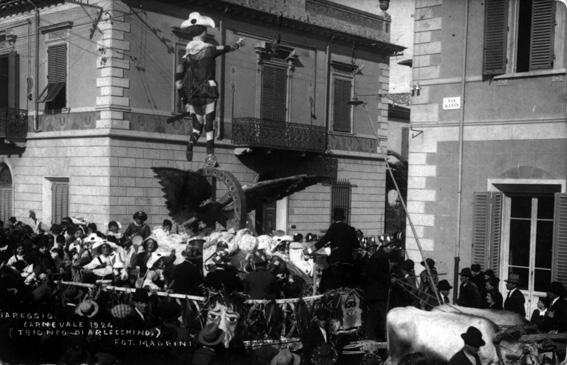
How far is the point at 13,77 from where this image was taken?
21.7 meters

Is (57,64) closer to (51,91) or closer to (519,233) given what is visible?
(51,91)

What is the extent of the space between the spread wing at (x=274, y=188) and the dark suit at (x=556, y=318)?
7.72 meters

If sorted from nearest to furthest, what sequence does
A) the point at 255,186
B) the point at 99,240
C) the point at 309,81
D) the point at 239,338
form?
the point at 239,338, the point at 99,240, the point at 255,186, the point at 309,81

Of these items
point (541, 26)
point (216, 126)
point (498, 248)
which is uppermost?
point (541, 26)

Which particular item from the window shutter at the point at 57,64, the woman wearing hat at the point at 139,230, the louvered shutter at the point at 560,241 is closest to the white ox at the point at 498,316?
the louvered shutter at the point at 560,241

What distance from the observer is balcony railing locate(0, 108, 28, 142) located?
21.0 metres

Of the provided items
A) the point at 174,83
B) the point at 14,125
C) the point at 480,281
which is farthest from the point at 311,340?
the point at 14,125

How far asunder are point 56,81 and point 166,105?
138 inches

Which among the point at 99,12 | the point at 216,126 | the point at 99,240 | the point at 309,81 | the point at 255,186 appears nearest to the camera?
the point at 99,240

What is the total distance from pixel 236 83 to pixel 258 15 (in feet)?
7.92

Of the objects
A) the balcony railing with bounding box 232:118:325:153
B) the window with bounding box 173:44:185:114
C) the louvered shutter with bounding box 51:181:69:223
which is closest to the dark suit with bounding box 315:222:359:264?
the window with bounding box 173:44:185:114

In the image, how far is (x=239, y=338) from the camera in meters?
8.29

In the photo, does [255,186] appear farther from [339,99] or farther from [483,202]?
[339,99]

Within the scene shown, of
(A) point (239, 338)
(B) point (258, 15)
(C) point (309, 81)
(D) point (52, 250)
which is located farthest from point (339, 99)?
(A) point (239, 338)
